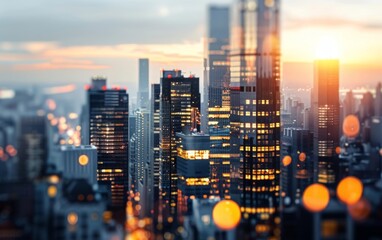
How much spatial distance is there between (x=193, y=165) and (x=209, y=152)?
414 millimetres

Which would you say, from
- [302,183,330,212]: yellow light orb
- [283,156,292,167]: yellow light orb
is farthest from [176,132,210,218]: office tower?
[302,183,330,212]: yellow light orb

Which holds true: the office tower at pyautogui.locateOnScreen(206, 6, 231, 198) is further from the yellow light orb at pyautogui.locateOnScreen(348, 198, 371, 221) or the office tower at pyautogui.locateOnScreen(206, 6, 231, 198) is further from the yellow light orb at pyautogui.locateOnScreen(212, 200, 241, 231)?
the yellow light orb at pyautogui.locateOnScreen(348, 198, 371, 221)

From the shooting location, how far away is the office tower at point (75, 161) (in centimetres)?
690

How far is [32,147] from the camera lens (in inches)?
245

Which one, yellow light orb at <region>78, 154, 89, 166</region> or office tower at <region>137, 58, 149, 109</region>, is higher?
office tower at <region>137, 58, 149, 109</region>

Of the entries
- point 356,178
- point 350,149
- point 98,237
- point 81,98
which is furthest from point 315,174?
point 98,237

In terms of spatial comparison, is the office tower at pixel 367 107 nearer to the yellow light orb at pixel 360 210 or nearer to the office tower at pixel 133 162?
the office tower at pixel 133 162

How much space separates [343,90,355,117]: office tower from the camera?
11.4m

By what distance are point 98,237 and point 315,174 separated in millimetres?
5333

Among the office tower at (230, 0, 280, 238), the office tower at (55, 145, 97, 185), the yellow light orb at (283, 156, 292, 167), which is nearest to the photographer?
the office tower at (55, 145, 97, 185)

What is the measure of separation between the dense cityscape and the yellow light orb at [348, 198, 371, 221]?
0.04 feet

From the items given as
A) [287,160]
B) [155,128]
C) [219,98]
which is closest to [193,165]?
[219,98]

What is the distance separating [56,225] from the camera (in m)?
5.95

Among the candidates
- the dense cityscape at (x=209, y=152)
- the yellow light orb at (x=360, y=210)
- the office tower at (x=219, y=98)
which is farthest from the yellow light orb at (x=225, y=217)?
the office tower at (x=219, y=98)
